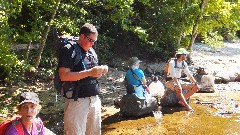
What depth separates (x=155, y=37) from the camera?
53.0 feet

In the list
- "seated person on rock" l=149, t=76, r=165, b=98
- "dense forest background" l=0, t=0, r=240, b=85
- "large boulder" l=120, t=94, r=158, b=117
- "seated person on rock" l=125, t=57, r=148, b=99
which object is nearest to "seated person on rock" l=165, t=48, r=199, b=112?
"seated person on rock" l=149, t=76, r=165, b=98

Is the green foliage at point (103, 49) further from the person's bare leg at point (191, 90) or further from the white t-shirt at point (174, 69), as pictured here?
the white t-shirt at point (174, 69)

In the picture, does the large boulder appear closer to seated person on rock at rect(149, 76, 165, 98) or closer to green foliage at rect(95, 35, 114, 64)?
seated person on rock at rect(149, 76, 165, 98)

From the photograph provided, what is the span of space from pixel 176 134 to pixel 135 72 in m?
1.93

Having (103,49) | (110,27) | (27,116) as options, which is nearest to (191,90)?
(103,49)

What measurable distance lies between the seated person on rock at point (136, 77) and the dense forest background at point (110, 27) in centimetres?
258

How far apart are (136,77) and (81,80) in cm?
418

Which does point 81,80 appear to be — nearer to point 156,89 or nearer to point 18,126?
point 18,126

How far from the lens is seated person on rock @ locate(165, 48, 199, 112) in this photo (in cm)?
886

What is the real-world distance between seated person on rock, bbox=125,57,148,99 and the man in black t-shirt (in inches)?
154

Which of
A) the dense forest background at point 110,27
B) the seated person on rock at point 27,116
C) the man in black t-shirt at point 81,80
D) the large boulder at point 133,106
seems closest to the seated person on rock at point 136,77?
the large boulder at point 133,106

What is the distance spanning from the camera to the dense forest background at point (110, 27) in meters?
9.98

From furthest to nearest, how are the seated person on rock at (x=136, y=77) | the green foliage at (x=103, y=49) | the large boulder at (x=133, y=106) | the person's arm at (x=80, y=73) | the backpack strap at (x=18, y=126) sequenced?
1. the green foliage at (x=103, y=49)
2. the large boulder at (x=133, y=106)
3. the seated person on rock at (x=136, y=77)
4. the person's arm at (x=80, y=73)
5. the backpack strap at (x=18, y=126)

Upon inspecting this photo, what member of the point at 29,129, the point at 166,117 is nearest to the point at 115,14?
the point at 166,117
